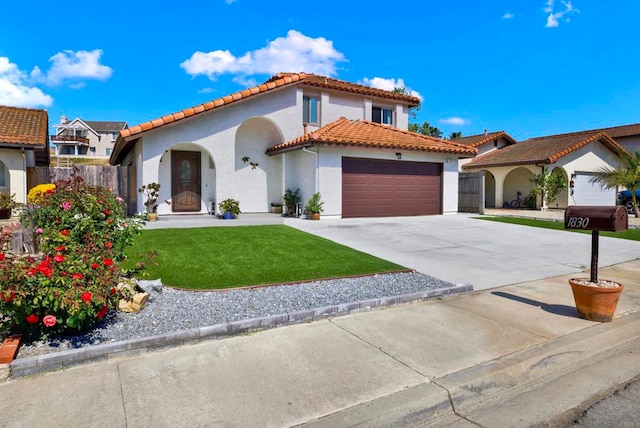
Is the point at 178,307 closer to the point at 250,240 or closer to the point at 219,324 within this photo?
the point at 219,324

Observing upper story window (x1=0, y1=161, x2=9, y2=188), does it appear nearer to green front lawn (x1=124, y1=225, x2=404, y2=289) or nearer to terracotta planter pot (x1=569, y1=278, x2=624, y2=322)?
green front lawn (x1=124, y1=225, x2=404, y2=289)

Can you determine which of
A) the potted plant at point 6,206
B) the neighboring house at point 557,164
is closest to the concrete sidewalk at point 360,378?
the potted plant at point 6,206

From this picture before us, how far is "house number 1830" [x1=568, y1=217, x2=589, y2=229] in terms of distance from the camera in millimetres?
5197

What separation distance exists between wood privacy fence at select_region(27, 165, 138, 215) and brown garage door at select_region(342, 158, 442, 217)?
27.6 feet

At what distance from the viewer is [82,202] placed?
477 cm

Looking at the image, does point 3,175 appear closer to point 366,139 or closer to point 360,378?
point 366,139

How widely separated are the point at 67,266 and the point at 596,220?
631 cm

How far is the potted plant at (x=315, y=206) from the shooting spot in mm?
14562

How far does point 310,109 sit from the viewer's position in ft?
57.9

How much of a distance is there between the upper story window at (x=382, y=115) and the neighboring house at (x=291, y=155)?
50.7 inches

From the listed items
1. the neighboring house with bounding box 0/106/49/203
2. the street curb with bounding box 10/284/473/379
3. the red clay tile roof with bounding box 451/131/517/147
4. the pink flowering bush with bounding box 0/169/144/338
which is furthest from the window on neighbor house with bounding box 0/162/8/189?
the red clay tile roof with bounding box 451/131/517/147

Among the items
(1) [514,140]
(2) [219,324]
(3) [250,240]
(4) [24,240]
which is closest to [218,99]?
(3) [250,240]

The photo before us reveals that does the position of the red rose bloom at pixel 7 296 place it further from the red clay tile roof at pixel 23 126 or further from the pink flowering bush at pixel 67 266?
the red clay tile roof at pixel 23 126

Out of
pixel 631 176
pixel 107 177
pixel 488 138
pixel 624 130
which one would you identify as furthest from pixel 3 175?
pixel 624 130
